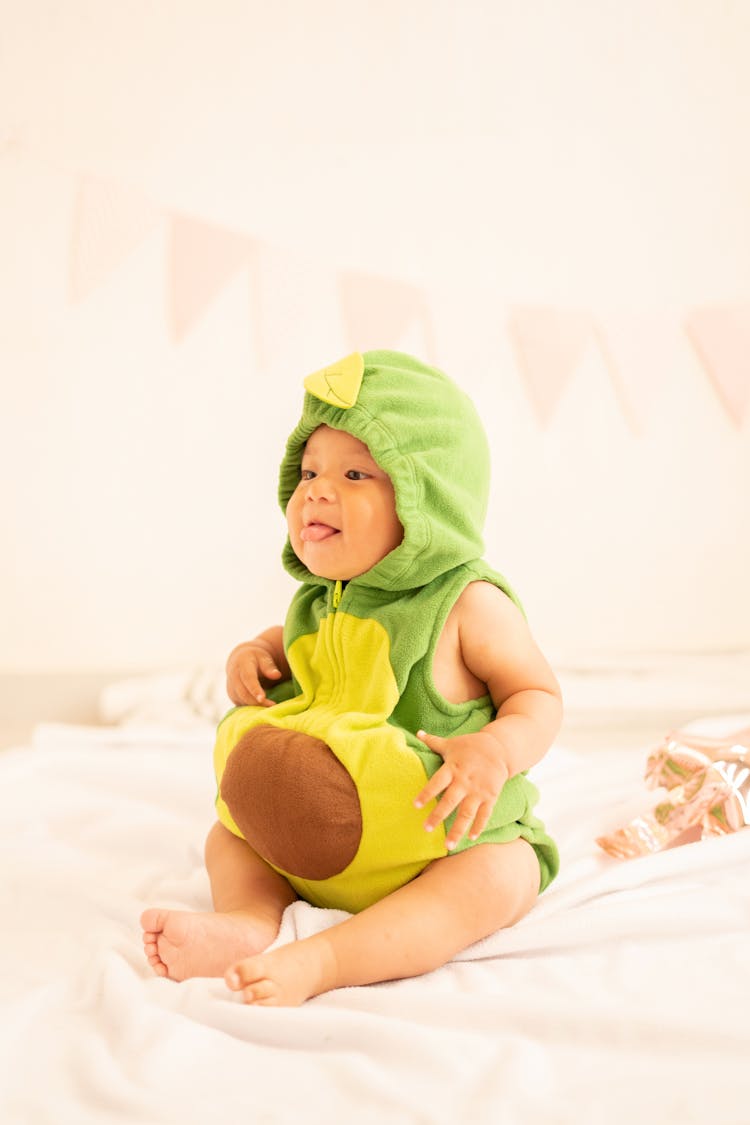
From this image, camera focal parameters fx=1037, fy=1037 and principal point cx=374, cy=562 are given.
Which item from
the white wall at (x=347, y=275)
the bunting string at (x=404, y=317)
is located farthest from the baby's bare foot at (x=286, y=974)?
the bunting string at (x=404, y=317)

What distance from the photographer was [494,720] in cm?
92

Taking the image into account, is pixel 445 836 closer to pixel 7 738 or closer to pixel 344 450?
pixel 344 450

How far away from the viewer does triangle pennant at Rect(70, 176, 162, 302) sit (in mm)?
2025

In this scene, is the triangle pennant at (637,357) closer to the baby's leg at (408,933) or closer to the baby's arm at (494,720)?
the baby's arm at (494,720)

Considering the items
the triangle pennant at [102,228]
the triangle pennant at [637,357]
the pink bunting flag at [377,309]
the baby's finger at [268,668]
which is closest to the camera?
the baby's finger at [268,668]

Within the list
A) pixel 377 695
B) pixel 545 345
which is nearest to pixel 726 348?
pixel 545 345

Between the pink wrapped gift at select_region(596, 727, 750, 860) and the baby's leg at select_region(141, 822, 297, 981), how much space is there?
37 cm

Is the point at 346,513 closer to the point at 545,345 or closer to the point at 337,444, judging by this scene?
the point at 337,444

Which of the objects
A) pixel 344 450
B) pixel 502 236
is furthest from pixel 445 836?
pixel 502 236

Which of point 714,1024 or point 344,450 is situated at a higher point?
point 344,450

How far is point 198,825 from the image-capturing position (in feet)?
4.04

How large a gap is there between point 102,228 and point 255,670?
130 centimetres

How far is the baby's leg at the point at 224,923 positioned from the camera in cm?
79

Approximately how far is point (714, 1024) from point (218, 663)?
1.50 meters
